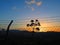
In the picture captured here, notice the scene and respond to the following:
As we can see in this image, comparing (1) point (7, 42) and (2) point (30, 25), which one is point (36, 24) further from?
(1) point (7, 42)

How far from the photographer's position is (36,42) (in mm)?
28734

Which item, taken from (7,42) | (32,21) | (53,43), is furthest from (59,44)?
(32,21)

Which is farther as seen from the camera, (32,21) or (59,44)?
(32,21)

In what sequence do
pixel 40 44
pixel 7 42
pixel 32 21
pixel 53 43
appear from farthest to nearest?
1. pixel 32 21
2. pixel 53 43
3. pixel 40 44
4. pixel 7 42

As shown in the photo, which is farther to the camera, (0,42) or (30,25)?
(30,25)

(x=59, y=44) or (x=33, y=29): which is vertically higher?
(x=33, y=29)

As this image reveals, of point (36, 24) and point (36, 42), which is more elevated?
point (36, 24)

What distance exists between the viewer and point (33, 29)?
4225 centimetres

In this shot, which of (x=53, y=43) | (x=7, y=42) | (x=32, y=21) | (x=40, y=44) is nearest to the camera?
(x=7, y=42)

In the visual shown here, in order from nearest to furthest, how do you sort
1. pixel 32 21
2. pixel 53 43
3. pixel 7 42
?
pixel 7 42 < pixel 53 43 < pixel 32 21

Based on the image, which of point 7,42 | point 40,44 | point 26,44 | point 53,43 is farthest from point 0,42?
point 53,43

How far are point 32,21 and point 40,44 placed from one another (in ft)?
43.9

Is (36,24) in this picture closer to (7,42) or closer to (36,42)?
(36,42)

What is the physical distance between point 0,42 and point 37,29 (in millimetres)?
16461
